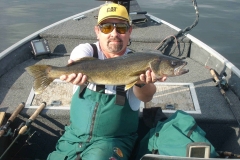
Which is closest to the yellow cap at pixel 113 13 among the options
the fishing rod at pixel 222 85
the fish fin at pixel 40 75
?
the fish fin at pixel 40 75

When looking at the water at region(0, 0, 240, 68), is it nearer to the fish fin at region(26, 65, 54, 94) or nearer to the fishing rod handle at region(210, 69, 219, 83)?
the fishing rod handle at region(210, 69, 219, 83)

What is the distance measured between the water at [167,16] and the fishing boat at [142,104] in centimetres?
426

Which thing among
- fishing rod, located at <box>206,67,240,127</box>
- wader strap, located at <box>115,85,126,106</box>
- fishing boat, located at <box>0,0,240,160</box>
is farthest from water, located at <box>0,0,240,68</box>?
wader strap, located at <box>115,85,126,106</box>

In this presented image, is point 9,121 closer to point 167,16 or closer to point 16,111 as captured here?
point 16,111

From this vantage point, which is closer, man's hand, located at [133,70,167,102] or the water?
man's hand, located at [133,70,167,102]

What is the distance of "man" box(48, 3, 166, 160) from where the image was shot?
3121 millimetres

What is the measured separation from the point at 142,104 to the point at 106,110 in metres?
1.05

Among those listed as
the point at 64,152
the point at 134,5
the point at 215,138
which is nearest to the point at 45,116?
the point at 64,152

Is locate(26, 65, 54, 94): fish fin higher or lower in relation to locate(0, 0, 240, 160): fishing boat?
higher

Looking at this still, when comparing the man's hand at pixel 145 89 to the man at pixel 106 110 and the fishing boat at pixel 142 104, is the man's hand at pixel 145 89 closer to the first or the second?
the man at pixel 106 110

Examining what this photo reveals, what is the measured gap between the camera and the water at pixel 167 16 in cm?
1073

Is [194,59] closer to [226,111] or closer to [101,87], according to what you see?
[226,111]

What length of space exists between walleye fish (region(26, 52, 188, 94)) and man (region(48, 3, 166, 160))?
0.16 meters

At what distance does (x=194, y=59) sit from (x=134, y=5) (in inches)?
90.1
